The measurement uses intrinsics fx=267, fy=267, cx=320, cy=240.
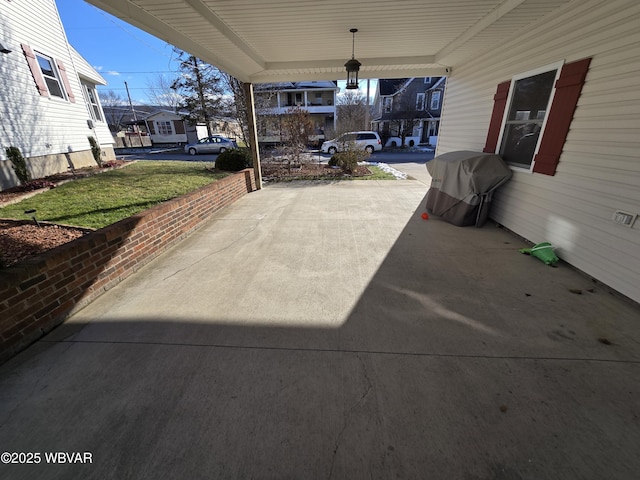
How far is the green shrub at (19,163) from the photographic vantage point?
6.45 metres

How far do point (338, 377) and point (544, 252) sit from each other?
10.6 feet

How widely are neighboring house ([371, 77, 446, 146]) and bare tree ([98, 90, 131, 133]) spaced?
1026 inches

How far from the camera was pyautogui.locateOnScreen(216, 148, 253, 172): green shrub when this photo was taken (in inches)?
362

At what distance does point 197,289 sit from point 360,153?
29.1 ft

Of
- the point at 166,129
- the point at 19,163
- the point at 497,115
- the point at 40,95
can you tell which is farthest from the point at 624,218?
the point at 166,129

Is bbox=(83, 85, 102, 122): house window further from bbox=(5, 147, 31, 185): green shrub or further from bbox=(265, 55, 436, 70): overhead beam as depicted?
bbox=(265, 55, 436, 70): overhead beam

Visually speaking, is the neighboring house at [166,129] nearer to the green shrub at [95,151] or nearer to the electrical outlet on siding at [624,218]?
the green shrub at [95,151]

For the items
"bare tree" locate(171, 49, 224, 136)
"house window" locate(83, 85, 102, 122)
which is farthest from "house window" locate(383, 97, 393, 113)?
"house window" locate(83, 85, 102, 122)

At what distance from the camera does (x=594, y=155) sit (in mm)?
2959

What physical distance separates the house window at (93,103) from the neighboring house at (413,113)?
755 inches

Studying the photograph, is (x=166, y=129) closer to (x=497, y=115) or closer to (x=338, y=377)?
(x=497, y=115)

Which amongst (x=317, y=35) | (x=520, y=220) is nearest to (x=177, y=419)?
(x=520, y=220)

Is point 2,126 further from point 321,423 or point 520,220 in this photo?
point 520,220

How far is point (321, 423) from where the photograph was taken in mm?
1587
